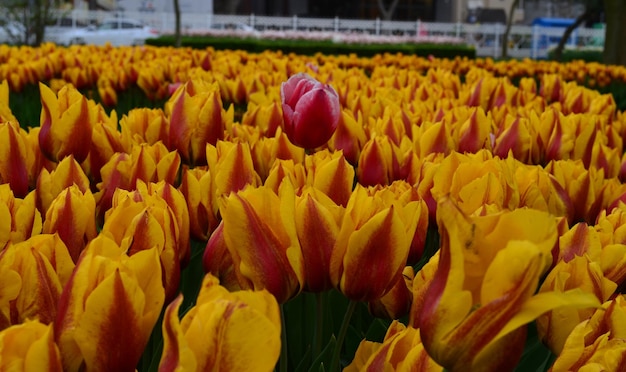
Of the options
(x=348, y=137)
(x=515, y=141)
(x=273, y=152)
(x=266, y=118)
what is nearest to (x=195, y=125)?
(x=273, y=152)

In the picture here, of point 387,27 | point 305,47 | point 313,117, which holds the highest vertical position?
point 387,27

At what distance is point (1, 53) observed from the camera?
640 cm

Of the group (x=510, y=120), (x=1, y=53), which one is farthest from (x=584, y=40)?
(x=510, y=120)

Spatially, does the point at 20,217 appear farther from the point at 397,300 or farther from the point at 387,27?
the point at 387,27

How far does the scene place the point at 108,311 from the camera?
74 cm

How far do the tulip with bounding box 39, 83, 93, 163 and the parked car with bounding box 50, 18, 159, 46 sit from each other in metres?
32.7

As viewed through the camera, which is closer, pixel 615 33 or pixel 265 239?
pixel 265 239

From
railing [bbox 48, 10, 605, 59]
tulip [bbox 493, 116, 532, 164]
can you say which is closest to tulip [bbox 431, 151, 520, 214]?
tulip [bbox 493, 116, 532, 164]

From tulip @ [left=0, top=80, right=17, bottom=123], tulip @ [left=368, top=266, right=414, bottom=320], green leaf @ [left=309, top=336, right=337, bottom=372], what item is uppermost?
tulip @ [left=0, top=80, right=17, bottom=123]

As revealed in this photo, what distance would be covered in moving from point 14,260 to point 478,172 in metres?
0.74

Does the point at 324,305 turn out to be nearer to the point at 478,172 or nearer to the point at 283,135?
the point at 478,172

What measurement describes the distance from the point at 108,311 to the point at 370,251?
35cm

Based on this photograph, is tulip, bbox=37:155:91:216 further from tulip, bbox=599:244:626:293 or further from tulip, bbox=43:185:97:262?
tulip, bbox=599:244:626:293

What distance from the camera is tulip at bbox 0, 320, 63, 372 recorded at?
2.19 ft
